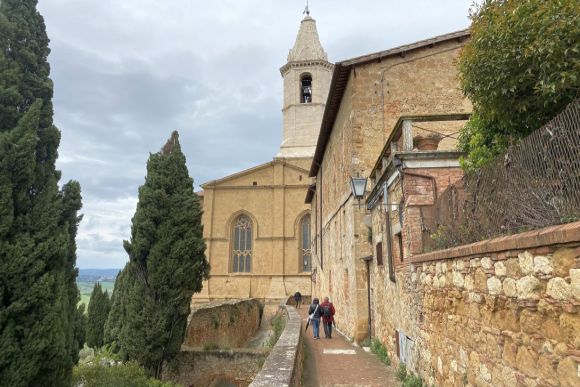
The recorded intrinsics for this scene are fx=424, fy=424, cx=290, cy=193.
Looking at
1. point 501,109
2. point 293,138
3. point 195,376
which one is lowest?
point 195,376

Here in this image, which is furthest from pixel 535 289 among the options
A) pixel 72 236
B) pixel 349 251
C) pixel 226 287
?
pixel 226 287

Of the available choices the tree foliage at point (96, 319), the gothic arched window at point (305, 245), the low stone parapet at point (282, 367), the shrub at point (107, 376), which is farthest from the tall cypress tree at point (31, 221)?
the gothic arched window at point (305, 245)

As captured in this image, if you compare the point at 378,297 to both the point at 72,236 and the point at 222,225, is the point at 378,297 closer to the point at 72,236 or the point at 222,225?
the point at 72,236

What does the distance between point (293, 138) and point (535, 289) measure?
119 feet

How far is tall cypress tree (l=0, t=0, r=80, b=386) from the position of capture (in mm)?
7441

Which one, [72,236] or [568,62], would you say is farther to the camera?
[72,236]

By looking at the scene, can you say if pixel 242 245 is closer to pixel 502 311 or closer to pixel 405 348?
pixel 405 348

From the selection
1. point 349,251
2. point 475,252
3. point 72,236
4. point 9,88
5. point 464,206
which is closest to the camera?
point 475,252

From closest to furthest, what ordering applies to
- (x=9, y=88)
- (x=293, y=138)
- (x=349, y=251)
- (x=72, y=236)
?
(x=9, y=88) → (x=72, y=236) → (x=349, y=251) → (x=293, y=138)

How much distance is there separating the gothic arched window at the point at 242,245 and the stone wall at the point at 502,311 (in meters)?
30.6

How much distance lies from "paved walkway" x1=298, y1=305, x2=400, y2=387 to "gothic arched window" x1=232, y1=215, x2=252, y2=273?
961 inches

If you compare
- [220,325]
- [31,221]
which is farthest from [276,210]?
[31,221]

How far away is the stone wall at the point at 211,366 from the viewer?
1383 cm

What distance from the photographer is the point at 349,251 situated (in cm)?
1322
